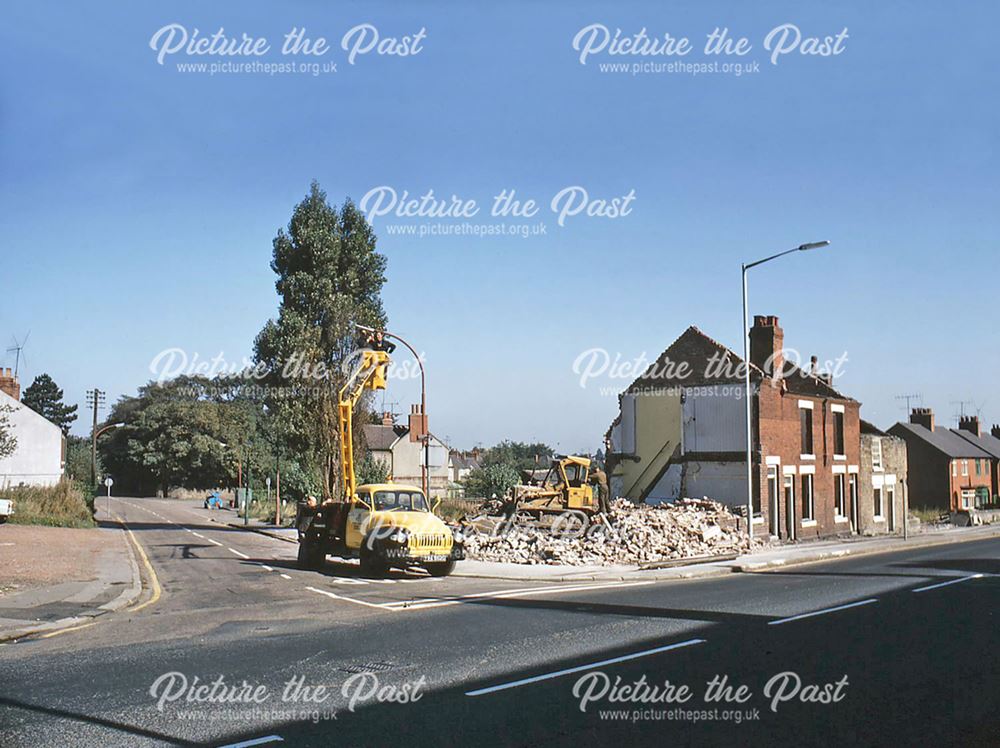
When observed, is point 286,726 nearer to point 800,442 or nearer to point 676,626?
point 676,626

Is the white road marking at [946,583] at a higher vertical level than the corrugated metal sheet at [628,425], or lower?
lower

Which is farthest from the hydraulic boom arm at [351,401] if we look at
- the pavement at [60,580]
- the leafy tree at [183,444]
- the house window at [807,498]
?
the leafy tree at [183,444]

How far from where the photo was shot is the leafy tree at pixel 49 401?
128250mm

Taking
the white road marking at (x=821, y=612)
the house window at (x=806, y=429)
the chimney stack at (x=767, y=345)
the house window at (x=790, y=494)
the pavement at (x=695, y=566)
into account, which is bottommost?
the pavement at (x=695, y=566)

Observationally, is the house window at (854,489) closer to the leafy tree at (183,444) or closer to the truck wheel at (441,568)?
the truck wheel at (441,568)

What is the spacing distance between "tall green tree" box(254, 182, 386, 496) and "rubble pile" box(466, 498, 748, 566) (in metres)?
10.8

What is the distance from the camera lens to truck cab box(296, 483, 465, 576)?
64.4ft

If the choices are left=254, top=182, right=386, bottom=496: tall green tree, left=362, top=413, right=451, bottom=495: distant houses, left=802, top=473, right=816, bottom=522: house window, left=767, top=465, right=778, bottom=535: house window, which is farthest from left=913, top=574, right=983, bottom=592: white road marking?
left=362, top=413, right=451, bottom=495: distant houses

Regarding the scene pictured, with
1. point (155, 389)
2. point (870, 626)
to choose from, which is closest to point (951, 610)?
point (870, 626)

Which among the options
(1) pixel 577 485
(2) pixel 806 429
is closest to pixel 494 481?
(2) pixel 806 429

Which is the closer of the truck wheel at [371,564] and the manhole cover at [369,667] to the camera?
the manhole cover at [369,667]

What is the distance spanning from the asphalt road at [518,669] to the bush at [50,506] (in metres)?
26.0

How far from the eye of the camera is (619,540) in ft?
82.4

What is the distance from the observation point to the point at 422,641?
11641 millimetres
